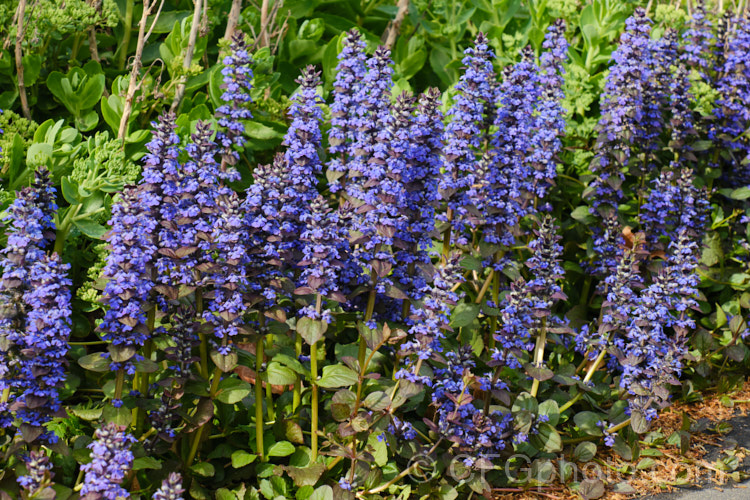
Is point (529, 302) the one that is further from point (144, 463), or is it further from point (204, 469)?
point (144, 463)

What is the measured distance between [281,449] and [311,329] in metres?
0.56

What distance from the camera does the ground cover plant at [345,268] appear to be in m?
2.80

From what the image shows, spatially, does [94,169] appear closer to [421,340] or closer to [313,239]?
[313,239]

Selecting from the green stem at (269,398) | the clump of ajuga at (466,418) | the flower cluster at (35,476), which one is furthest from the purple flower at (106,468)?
the clump of ajuga at (466,418)

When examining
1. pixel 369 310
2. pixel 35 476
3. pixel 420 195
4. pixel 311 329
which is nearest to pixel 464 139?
pixel 420 195

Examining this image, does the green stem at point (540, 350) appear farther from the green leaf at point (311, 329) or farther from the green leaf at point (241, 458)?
the green leaf at point (241, 458)

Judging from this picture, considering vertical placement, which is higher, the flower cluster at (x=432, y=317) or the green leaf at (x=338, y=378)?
the flower cluster at (x=432, y=317)

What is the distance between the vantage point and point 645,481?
11.7 ft

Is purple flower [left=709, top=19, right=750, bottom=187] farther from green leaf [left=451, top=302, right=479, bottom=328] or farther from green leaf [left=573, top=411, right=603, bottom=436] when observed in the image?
green leaf [left=451, top=302, right=479, bottom=328]

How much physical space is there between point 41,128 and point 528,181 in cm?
255

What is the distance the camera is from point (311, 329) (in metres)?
2.99

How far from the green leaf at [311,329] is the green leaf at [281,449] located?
1.65 ft

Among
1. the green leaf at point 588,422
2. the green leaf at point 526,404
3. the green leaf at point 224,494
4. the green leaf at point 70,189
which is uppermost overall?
the green leaf at point 70,189

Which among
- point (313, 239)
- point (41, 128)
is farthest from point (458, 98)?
point (41, 128)
